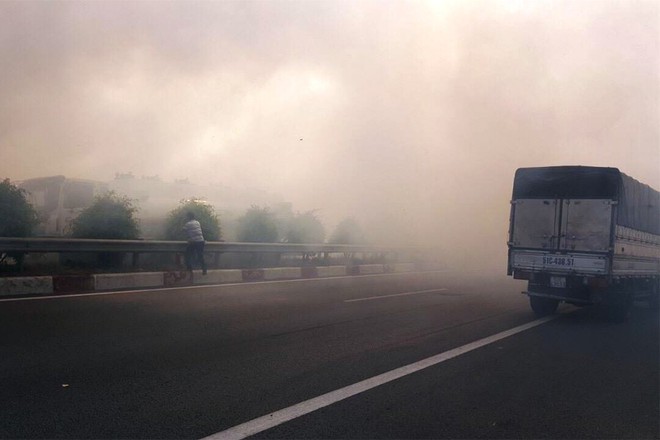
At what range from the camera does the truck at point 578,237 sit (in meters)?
8.75

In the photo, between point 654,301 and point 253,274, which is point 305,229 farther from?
point 654,301

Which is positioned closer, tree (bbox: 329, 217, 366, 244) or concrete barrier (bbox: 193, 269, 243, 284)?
concrete barrier (bbox: 193, 269, 243, 284)

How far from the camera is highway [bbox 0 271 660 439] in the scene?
151 inches

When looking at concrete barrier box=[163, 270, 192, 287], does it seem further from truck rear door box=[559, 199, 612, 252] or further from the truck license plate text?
truck rear door box=[559, 199, 612, 252]

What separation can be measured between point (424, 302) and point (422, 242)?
45.0 feet

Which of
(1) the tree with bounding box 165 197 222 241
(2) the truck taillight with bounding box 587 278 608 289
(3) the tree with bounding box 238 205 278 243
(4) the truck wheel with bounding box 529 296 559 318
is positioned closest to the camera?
(2) the truck taillight with bounding box 587 278 608 289

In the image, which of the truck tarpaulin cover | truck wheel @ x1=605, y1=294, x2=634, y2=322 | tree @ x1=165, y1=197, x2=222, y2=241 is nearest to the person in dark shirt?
tree @ x1=165, y1=197, x2=222, y2=241

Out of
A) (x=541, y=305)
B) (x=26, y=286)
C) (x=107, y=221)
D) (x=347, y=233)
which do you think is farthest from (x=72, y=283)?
(x=347, y=233)

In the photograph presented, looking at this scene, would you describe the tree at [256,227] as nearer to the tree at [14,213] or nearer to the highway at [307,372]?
the tree at [14,213]

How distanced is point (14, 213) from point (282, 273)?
633 centimetres

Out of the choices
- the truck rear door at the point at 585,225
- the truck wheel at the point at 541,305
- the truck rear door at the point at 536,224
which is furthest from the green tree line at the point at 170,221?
the truck rear door at the point at 585,225

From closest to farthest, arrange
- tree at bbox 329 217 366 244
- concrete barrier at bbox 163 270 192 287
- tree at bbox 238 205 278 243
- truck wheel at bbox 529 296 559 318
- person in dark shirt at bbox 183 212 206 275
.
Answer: truck wheel at bbox 529 296 559 318
concrete barrier at bbox 163 270 192 287
person in dark shirt at bbox 183 212 206 275
tree at bbox 238 205 278 243
tree at bbox 329 217 366 244

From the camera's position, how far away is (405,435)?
370 cm

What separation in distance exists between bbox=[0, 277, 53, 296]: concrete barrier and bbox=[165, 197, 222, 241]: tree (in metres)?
4.58
